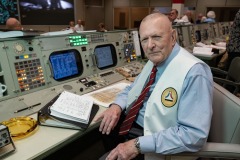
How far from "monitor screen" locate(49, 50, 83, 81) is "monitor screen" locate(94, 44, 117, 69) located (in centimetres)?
21

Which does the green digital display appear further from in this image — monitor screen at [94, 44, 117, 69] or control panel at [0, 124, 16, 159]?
control panel at [0, 124, 16, 159]

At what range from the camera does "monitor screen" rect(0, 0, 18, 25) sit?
604cm

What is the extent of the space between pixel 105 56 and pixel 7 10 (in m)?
5.55

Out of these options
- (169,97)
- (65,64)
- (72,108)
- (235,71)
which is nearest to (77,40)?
(65,64)

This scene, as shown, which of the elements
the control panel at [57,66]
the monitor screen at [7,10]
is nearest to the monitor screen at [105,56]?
the control panel at [57,66]

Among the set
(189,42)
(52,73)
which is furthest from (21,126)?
(189,42)

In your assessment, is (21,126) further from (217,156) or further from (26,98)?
(217,156)

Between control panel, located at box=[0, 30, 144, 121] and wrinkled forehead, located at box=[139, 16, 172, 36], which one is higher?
wrinkled forehead, located at box=[139, 16, 172, 36]

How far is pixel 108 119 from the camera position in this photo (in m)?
1.28

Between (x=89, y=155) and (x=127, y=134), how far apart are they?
0.82m

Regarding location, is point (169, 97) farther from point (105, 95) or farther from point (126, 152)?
point (105, 95)

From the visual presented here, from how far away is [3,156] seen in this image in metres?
0.91

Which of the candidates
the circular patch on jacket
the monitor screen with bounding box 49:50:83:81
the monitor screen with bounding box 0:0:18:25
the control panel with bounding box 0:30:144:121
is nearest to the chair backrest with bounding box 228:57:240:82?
the control panel with bounding box 0:30:144:121

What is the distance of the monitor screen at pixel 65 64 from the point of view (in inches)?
62.1
